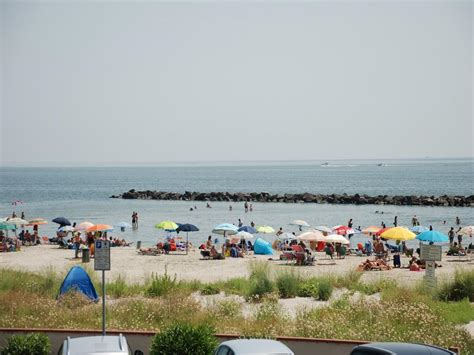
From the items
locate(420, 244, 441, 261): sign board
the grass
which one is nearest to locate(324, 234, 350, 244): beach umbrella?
the grass

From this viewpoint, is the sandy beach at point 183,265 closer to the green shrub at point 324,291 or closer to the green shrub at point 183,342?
the green shrub at point 324,291

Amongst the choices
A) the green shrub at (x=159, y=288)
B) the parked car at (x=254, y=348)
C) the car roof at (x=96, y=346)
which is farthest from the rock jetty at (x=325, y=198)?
the car roof at (x=96, y=346)

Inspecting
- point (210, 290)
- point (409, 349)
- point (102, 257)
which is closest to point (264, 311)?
point (102, 257)

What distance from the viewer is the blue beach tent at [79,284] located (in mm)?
18453

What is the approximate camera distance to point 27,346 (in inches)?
443

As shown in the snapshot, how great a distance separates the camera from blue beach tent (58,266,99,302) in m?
18.5

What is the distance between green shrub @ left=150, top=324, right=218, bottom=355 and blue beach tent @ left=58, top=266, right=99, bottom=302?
304 inches

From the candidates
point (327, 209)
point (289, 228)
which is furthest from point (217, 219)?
point (327, 209)

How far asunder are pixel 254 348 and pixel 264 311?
21.7 feet

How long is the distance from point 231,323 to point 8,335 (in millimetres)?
4664

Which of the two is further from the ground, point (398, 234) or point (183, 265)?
point (398, 234)

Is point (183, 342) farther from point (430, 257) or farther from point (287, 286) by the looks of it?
point (430, 257)

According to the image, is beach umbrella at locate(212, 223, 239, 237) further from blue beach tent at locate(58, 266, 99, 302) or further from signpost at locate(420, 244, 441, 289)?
signpost at locate(420, 244, 441, 289)

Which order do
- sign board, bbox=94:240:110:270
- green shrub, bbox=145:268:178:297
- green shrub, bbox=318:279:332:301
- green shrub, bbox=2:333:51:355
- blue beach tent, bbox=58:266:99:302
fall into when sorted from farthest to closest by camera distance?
green shrub, bbox=318:279:332:301 → green shrub, bbox=145:268:178:297 → blue beach tent, bbox=58:266:99:302 → sign board, bbox=94:240:110:270 → green shrub, bbox=2:333:51:355
